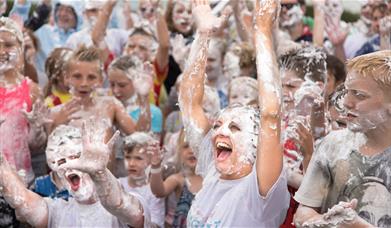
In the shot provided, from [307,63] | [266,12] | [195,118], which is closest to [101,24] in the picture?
[307,63]

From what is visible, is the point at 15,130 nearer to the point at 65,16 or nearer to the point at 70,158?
the point at 70,158

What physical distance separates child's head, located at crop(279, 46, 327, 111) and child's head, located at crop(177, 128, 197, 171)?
0.79 meters

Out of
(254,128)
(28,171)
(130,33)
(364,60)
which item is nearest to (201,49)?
(254,128)

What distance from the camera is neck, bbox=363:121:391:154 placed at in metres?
3.96

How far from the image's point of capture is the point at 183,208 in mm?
6008

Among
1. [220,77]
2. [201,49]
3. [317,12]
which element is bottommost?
[220,77]

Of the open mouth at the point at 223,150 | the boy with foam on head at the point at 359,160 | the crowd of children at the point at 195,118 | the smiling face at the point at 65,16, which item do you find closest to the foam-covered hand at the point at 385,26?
the crowd of children at the point at 195,118

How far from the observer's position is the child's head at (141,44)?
779 cm

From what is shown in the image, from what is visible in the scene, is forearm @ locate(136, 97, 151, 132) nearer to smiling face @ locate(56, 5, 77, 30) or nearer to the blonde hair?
smiling face @ locate(56, 5, 77, 30)

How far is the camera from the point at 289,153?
17.1 feet

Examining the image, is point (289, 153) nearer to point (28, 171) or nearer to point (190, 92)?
point (190, 92)

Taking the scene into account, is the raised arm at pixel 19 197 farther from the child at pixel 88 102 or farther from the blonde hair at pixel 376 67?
the blonde hair at pixel 376 67

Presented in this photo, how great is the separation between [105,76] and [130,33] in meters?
0.67

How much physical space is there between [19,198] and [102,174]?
630 millimetres
